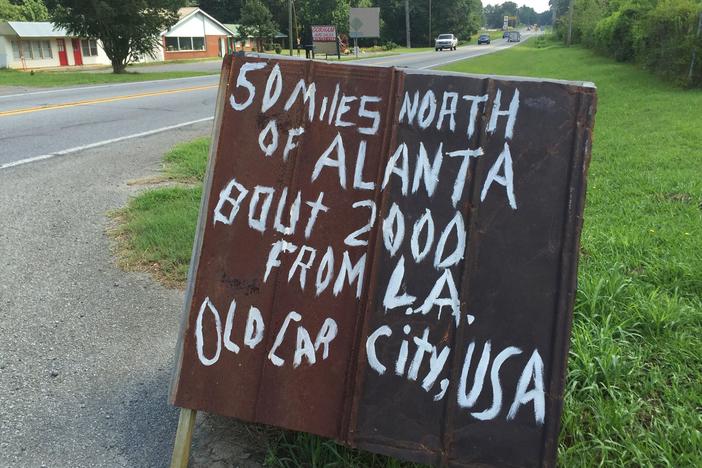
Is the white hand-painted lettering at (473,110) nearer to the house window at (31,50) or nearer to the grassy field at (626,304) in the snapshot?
the grassy field at (626,304)

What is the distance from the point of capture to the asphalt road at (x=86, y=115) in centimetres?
894

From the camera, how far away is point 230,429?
270cm

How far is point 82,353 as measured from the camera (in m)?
3.31

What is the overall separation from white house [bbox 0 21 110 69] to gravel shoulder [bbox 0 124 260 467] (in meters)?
40.2

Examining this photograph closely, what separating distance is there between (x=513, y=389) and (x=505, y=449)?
0.21 m

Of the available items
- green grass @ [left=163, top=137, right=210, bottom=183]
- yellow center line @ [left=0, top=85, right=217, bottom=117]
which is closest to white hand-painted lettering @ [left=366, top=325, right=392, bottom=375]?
green grass @ [left=163, top=137, right=210, bottom=183]

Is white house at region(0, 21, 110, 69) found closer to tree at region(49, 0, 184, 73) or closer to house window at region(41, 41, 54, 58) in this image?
house window at region(41, 41, 54, 58)

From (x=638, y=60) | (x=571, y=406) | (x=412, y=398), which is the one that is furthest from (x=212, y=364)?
(x=638, y=60)

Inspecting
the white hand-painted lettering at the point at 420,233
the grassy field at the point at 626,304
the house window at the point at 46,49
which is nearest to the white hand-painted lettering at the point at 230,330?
the grassy field at the point at 626,304

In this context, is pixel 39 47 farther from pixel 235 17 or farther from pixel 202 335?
pixel 202 335

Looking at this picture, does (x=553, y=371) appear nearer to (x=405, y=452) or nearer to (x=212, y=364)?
(x=405, y=452)

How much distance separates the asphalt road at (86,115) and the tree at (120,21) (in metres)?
10.8

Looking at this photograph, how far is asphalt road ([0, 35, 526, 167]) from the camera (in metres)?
8.94

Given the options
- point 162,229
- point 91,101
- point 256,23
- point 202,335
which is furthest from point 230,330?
point 256,23
